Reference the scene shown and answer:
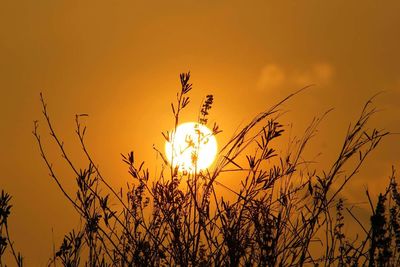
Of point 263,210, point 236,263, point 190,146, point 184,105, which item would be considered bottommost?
point 236,263

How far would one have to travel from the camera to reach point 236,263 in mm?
3492

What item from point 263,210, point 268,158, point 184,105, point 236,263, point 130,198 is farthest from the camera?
point 130,198

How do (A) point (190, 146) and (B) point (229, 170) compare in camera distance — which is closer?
(B) point (229, 170)

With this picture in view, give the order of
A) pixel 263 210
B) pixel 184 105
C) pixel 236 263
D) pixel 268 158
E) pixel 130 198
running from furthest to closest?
1. pixel 130 198
2. pixel 184 105
3. pixel 268 158
4. pixel 263 210
5. pixel 236 263

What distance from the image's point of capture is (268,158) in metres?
4.00

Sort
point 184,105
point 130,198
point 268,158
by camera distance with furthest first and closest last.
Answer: point 130,198
point 184,105
point 268,158

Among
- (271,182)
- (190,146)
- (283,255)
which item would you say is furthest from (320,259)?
(190,146)

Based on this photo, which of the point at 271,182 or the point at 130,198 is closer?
the point at 271,182

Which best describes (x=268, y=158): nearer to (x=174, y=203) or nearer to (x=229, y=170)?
(x=229, y=170)

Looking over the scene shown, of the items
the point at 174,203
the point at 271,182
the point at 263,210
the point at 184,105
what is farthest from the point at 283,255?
the point at 184,105

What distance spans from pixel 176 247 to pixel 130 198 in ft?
5.36

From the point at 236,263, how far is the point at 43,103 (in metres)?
1.92

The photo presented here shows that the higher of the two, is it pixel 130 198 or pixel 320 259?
pixel 130 198

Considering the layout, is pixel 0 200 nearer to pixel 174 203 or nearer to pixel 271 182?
pixel 174 203
